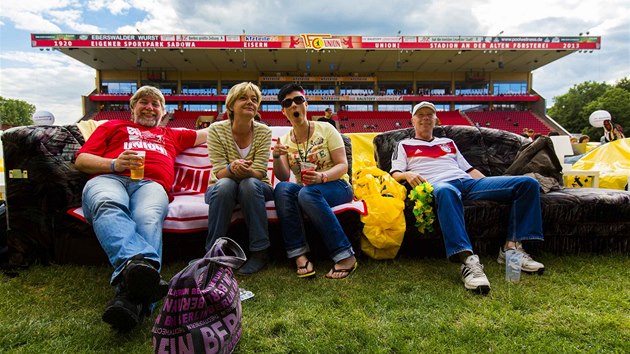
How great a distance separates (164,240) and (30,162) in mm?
987

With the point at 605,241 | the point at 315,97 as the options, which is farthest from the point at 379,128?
the point at 605,241

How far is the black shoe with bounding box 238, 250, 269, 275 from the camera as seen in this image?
81.7 inches

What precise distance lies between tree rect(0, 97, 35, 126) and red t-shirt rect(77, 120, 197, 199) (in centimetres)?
4911

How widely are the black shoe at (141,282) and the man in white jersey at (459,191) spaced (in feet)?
4.96

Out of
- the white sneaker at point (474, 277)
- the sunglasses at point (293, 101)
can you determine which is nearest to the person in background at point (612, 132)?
the white sneaker at point (474, 277)

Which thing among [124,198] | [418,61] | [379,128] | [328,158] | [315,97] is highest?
[418,61]

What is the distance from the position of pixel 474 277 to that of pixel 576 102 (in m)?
46.4

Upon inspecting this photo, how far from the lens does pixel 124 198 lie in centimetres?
188

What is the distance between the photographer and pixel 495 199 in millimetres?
2344

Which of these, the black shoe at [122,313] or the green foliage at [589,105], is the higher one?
the green foliage at [589,105]

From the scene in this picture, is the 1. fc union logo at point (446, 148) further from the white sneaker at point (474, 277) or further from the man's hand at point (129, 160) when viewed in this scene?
the man's hand at point (129, 160)

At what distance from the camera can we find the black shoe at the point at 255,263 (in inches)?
81.7

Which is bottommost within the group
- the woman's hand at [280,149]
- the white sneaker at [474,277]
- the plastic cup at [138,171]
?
the white sneaker at [474,277]

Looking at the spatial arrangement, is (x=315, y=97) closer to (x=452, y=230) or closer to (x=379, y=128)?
(x=379, y=128)
